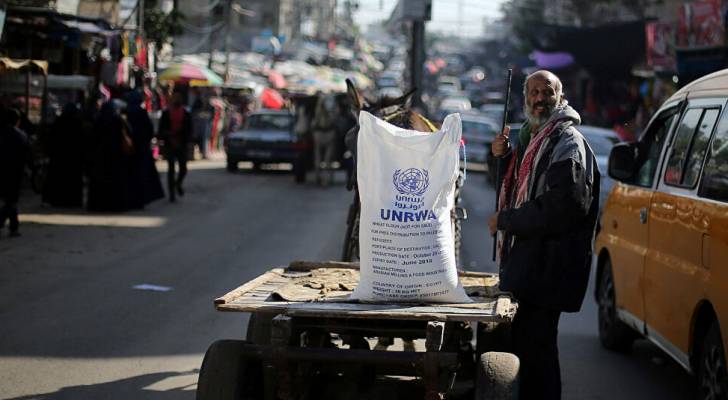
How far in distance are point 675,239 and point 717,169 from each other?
634 millimetres

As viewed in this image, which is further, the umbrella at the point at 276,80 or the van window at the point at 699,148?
the umbrella at the point at 276,80

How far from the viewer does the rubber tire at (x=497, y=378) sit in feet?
17.3

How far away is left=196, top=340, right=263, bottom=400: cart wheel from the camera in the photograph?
5.46 meters

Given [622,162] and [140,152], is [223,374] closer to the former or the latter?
[622,162]

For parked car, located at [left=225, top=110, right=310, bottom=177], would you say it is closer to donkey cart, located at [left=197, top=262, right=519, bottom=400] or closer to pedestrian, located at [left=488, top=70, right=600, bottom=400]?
donkey cart, located at [left=197, top=262, right=519, bottom=400]

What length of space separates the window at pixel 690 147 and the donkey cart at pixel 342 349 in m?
1.81

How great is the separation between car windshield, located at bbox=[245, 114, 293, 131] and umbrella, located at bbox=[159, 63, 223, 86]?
6.83 ft

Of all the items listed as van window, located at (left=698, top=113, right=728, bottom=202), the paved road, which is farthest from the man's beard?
the paved road

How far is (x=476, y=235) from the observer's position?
59.2 feet

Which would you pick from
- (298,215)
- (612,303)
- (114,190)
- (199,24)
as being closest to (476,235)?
(298,215)

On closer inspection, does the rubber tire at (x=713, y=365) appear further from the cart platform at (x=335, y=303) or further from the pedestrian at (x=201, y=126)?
the pedestrian at (x=201, y=126)

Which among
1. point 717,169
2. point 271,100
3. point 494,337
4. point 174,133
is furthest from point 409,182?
point 271,100

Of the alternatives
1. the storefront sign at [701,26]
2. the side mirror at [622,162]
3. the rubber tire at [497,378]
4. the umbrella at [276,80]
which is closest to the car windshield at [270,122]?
the storefront sign at [701,26]

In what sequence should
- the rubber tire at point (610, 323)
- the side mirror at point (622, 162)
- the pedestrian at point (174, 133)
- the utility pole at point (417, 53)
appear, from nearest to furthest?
the side mirror at point (622, 162), the rubber tire at point (610, 323), the pedestrian at point (174, 133), the utility pole at point (417, 53)
